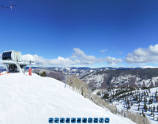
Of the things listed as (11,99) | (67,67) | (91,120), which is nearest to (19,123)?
(11,99)

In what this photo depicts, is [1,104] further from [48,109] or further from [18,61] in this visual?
[18,61]

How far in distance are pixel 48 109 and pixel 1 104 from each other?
2610 millimetres

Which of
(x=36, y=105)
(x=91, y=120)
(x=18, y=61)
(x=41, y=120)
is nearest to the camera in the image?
(x=41, y=120)

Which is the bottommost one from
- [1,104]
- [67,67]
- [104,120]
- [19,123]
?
[104,120]

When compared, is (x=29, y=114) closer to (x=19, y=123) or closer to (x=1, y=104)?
(x=19, y=123)

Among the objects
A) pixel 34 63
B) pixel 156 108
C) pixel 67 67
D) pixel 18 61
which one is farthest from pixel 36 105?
pixel 156 108

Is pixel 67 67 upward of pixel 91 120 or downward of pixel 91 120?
upward

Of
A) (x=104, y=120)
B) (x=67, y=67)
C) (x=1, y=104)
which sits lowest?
(x=104, y=120)

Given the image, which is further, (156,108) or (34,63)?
(156,108)

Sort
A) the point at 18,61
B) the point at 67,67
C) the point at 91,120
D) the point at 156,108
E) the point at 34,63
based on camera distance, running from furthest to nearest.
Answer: the point at 156,108, the point at 34,63, the point at 18,61, the point at 67,67, the point at 91,120

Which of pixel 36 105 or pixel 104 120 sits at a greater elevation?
pixel 36 105

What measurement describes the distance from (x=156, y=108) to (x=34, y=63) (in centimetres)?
18805

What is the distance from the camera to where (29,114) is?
6727 mm

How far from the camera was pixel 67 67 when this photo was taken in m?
23.2
